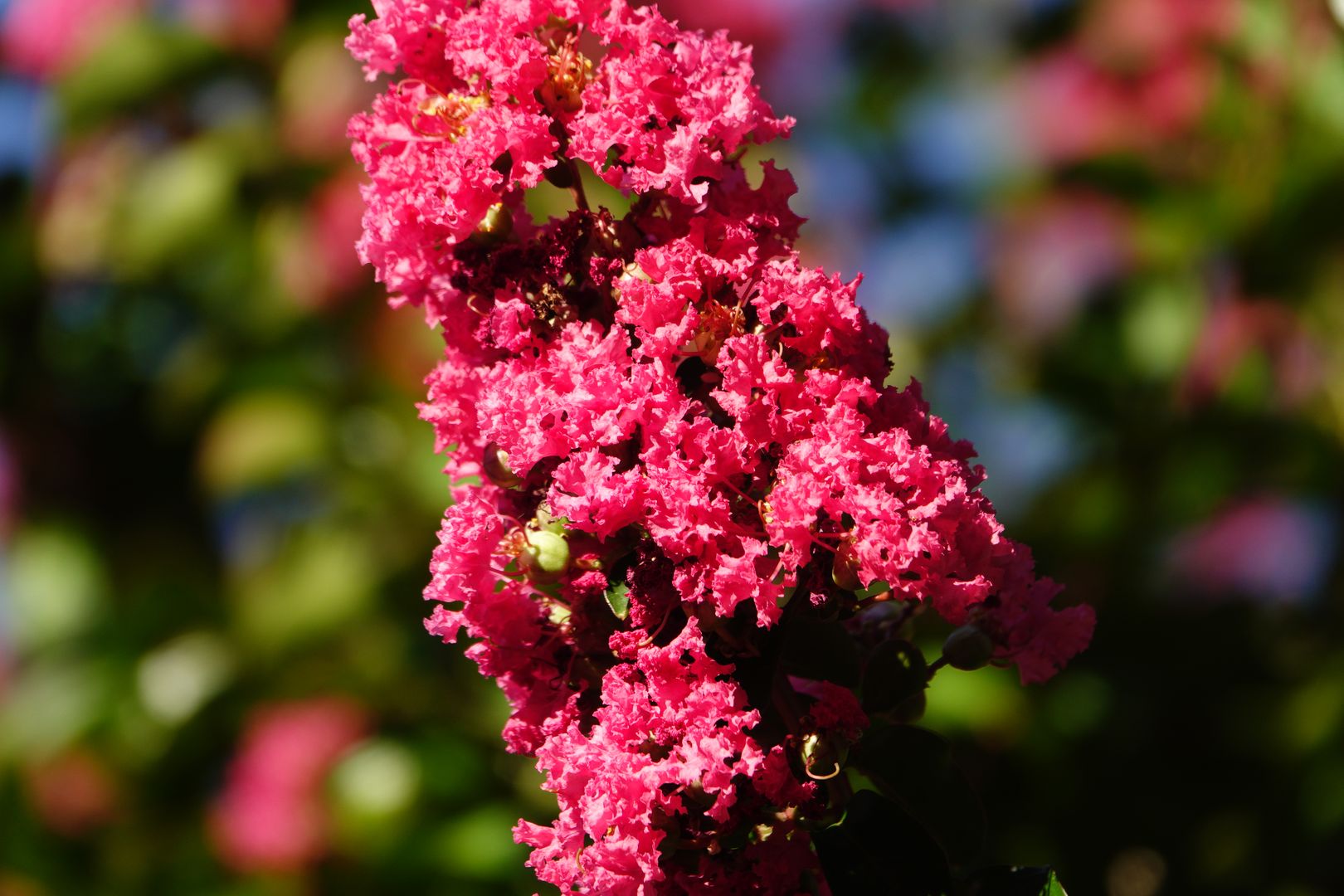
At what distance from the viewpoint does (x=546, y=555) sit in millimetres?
838

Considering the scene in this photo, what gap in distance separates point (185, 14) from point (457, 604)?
1461 mm

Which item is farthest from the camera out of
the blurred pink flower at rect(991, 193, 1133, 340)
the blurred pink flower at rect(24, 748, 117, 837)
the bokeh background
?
the blurred pink flower at rect(991, 193, 1133, 340)

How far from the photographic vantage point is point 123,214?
7.62 feet

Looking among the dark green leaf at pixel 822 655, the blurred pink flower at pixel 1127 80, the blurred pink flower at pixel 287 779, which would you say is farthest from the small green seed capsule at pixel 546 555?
the blurred pink flower at pixel 1127 80

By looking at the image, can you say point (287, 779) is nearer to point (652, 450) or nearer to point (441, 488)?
point (441, 488)

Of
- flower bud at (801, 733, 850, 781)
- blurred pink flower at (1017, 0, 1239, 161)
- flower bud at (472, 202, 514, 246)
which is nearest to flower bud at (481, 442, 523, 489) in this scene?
flower bud at (472, 202, 514, 246)

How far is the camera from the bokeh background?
200cm

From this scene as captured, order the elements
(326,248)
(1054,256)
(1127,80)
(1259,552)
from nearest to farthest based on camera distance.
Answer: (326,248), (1259,552), (1054,256), (1127,80)

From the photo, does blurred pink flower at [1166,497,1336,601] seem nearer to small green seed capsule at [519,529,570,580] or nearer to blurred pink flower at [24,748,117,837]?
small green seed capsule at [519,529,570,580]

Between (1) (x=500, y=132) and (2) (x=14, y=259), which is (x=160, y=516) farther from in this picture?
(1) (x=500, y=132)

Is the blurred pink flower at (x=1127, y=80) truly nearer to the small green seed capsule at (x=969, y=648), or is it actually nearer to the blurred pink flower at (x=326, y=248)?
the blurred pink flower at (x=326, y=248)

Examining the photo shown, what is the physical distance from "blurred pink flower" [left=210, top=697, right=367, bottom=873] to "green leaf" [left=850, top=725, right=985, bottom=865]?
1.30 metres

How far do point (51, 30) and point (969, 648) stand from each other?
233 cm

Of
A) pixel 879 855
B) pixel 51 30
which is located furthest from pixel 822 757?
pixel 51 30
